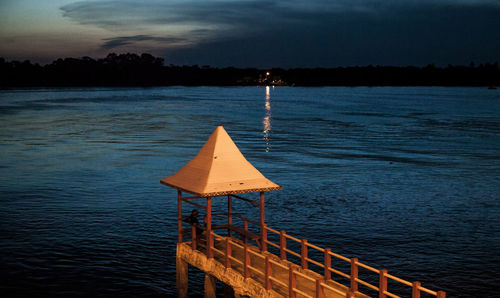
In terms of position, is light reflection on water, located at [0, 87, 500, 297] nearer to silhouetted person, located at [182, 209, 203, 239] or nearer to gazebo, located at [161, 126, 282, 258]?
silhouetted person, located at [182, 209, 203, 239]

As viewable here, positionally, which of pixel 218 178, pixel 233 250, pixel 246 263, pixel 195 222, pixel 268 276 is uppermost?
pixel 218 178

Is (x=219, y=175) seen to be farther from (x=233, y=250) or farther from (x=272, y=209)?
(x=272, y=209)

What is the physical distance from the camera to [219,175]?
750 inches

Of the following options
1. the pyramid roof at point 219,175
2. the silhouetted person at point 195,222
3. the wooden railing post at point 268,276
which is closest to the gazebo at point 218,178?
the pyramid roof at point 219,175

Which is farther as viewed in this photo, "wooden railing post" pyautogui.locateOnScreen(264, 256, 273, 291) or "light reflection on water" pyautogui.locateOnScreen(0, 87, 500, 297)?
"light reflection on water" pyautogui.locateOnScreen(0, 87, 500, 297)

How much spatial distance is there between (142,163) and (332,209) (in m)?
26.8

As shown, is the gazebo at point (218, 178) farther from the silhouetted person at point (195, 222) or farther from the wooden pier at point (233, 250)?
the silhouetted person at point (195, 222)

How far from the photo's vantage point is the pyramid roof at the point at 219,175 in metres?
18.7

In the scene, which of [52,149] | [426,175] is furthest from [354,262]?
[52,149]

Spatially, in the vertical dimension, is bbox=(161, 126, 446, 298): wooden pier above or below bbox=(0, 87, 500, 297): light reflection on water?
above

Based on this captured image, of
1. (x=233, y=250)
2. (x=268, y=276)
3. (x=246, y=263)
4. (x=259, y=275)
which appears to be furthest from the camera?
(x=233, y=250)

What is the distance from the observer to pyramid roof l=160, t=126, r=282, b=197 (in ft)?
61.4

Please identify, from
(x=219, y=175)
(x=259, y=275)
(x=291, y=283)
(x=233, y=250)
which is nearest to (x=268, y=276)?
(x=291, y=283)

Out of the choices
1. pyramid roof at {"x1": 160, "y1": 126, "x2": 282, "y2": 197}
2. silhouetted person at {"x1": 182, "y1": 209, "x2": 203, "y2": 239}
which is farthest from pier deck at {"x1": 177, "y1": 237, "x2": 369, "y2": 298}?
pyramid roof at {"x1": 160, "y1": 126, "x2": 282, "y2": 197}
